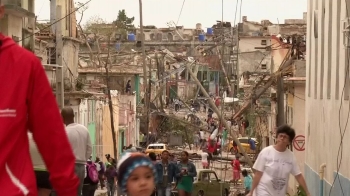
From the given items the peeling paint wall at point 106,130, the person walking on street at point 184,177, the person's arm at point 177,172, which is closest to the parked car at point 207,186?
the person walking on street at point 184,177

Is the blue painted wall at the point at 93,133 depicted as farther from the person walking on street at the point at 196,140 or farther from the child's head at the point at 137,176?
the child's head at the point at 137,176

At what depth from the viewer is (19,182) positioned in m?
4.11

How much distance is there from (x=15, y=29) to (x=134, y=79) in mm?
42137

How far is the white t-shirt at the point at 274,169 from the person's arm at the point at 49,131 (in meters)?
6.36

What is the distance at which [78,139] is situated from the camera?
1022 cm

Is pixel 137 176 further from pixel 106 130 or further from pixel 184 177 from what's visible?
pixel 106 130

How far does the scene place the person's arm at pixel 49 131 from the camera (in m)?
4.18

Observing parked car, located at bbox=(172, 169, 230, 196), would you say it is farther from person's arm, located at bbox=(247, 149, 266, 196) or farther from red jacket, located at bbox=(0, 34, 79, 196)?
red jacket, located at bbox=(0, 34, 79, 196)

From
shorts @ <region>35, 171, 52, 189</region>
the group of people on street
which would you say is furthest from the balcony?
shorts @ <region>35, 171, 52, 189</region>

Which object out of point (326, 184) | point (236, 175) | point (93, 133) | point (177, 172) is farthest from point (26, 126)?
point (93, 133)

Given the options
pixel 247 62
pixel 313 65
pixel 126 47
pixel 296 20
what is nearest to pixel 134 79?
pixel 247 62

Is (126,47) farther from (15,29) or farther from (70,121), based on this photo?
(70,121)

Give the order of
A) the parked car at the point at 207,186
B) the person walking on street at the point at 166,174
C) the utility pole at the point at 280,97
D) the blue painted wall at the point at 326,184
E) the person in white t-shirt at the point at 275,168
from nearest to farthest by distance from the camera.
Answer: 1. the person in white t-shirt at the point at 275,168
2. the blue painted wall at the point at 326,184
3. the person walking on street at the point at 166,174
4. the parked car at the point at 207,186
5. the utility pole at the point at 280,97

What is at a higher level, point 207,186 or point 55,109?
point 55,109
